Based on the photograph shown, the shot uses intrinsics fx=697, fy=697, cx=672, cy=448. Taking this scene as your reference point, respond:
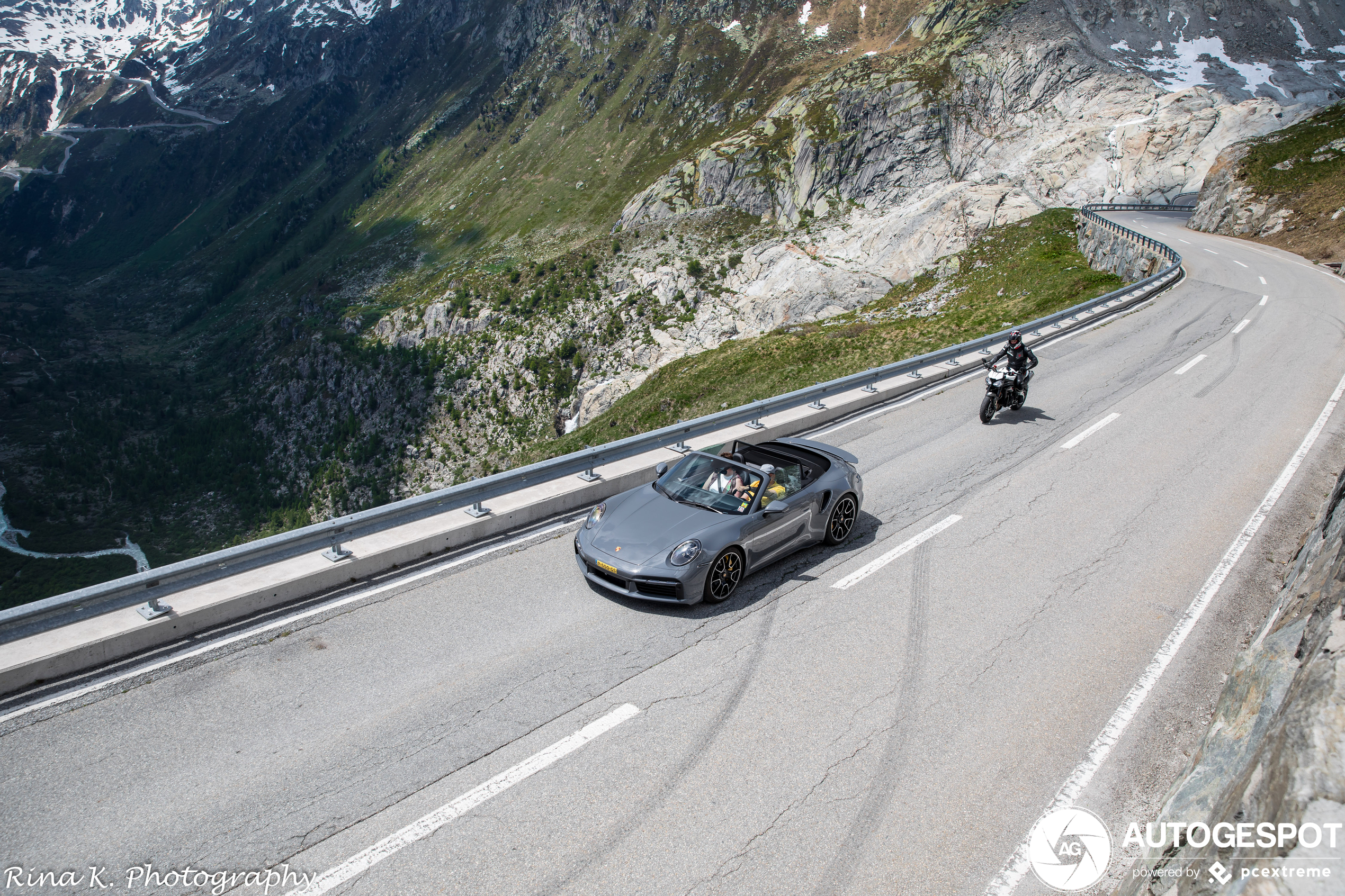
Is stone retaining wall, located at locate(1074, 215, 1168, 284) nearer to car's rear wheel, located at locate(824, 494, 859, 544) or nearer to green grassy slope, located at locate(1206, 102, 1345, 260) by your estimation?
green grassy slope, located at locate(1206, 102, 1345, 260)

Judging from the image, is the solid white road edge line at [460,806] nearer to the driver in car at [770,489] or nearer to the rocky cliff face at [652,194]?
the driver in car at [770,489]

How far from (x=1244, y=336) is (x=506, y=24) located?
535 ft

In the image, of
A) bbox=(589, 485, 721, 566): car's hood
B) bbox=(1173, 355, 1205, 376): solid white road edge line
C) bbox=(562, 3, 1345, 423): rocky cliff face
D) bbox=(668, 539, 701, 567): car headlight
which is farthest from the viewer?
bbox=(562, 3, 1345, 423): rocky cliff face

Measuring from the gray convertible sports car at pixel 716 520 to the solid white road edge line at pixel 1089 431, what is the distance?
218 inches

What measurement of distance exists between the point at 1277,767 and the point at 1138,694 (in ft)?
9.22

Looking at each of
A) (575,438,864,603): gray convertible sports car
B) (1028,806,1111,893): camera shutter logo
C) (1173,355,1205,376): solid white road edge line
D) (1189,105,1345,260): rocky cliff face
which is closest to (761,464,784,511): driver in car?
(575,438,864,603): gray convertible sports car

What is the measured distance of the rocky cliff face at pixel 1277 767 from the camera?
306cm

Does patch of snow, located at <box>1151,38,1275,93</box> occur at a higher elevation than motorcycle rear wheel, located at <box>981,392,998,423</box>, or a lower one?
higher

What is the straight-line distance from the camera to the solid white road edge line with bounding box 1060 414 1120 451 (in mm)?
12492

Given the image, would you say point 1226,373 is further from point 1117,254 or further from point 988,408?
point 1117,254

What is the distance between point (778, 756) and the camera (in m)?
5.41

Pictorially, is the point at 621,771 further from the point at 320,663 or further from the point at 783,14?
the point at 783,14

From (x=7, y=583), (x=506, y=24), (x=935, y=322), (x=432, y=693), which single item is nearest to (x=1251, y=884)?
(x=432, y=693)

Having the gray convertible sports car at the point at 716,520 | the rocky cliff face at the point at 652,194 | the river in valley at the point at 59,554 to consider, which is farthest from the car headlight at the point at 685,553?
the river in valley at the point at 59,554
